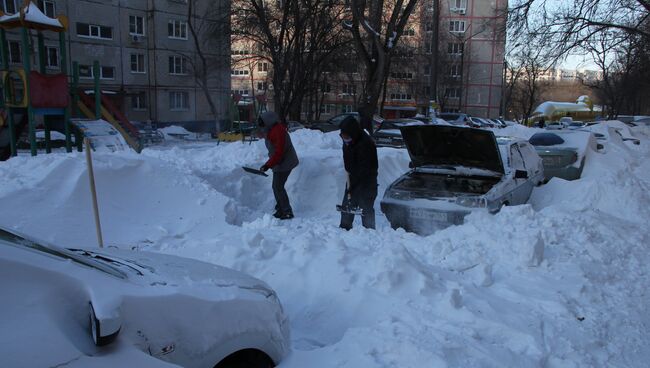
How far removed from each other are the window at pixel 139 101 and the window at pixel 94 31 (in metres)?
3.83

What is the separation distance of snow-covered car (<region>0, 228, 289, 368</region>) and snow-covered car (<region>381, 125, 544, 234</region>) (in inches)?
168

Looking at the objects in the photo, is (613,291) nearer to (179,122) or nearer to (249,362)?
(249,362)

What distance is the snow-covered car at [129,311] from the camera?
1748 millimetres

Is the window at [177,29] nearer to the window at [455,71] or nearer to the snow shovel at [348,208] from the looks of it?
the snow shovel at [348,208]

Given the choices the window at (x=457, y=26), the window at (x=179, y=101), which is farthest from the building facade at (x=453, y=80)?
the window at (x=179, y=101)

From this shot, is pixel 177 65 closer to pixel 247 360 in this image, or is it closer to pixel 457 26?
pixel 247 360

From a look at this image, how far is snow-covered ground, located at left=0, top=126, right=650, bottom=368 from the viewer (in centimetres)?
350

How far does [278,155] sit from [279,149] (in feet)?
0.30

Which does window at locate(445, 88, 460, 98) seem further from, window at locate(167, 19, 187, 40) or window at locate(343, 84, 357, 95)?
window at locate(167, 19, 187, 40)

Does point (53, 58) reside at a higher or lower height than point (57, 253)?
higher

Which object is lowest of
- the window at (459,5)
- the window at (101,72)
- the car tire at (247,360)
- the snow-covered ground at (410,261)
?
the snow-covered ground at (410,261)

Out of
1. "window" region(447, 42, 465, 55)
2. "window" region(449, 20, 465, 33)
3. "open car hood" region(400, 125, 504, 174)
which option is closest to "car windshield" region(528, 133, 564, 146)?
"open car hood" region(400, 125, 504, 174)

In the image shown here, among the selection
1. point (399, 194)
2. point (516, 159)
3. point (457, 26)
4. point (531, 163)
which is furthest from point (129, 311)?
point (457, 26)

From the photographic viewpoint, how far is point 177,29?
35094mm
